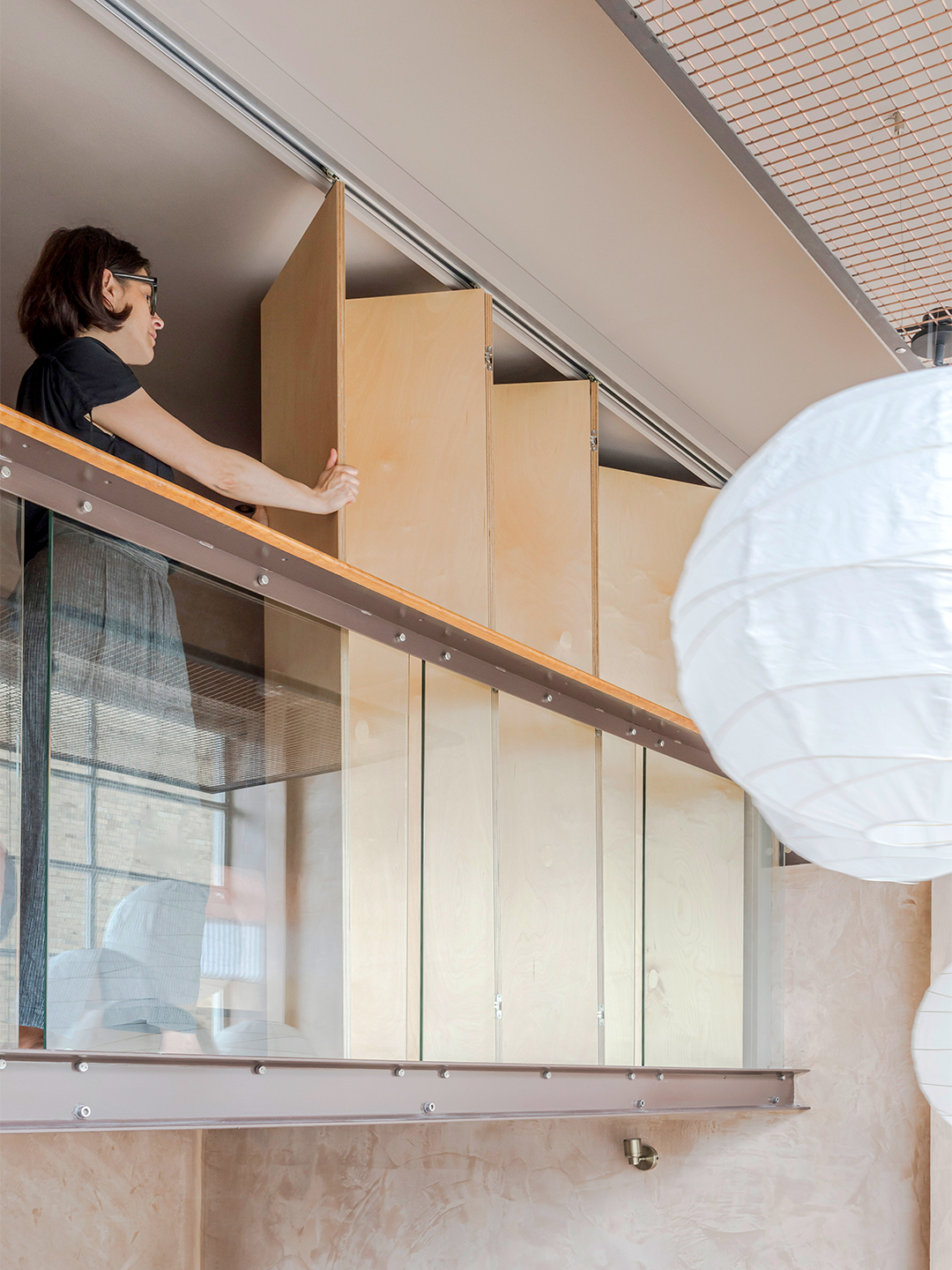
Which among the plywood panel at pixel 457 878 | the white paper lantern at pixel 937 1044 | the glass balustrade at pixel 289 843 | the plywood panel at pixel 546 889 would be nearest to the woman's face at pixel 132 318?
the glass balustrade at pixel 289 843

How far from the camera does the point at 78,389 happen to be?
211 centimetres

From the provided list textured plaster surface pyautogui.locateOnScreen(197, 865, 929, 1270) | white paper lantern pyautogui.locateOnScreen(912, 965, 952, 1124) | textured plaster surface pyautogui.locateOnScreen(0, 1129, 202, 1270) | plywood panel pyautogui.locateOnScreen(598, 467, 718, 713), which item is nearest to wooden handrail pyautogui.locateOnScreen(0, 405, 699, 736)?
plywood panel pyautogui.locateOnScreen(598, 467, 718, 713)

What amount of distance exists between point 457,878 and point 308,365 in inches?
49.7

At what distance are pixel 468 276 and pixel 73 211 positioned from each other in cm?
101

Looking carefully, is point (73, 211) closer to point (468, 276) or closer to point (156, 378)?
point (156, 378)

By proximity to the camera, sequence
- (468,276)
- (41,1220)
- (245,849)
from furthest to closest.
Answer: (41,1220), (468,276), (245,849)

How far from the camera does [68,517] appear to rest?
1.81 m

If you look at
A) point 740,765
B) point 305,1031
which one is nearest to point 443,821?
point 305,1031

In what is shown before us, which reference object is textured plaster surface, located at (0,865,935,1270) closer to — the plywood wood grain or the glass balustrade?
the glass balustrade

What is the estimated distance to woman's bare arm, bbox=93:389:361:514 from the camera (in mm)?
2168

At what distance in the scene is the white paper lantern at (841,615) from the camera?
868 millimetres

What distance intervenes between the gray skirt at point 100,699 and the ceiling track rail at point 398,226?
1172 mm

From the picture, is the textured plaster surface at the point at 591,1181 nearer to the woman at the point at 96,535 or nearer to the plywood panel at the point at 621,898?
the plywood panel at the point at 621,898


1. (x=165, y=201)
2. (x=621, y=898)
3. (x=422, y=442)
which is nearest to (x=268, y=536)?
(x=422, y=442)
